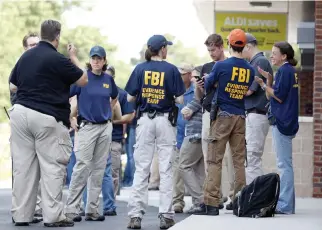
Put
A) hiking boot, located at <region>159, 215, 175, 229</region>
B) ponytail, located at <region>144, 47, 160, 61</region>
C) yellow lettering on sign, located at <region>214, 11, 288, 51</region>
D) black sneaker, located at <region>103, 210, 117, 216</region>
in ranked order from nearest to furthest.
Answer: hiking boot, located at <region>159, 215, 175, 229</region> < ponytail, located at <region>144, 47, 160, 61</region> < black sneaker, located at <region>103, 210, 117, 216</region> < yellow lettering on sign, located at <region>214, 11, 288, 51</region>

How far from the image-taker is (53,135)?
494 inches

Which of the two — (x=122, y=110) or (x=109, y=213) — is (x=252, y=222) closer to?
(x=109, y=213)

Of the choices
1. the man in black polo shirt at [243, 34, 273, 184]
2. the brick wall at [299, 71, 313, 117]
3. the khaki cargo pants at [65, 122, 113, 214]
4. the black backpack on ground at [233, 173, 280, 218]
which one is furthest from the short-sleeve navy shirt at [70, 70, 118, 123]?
the brick wall at [299, 71, 313, 117]

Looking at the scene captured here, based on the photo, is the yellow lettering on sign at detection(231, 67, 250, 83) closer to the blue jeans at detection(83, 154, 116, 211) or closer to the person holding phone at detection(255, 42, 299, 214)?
the person holding phone at detection(255, 42, 299, 214)

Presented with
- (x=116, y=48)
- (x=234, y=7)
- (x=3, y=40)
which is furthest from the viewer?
(x=116, y=48)

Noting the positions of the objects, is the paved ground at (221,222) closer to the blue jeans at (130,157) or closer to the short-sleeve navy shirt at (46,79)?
the short-sleeve navy shirt at (46,79)

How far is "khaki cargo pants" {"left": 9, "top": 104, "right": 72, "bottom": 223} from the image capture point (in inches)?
491

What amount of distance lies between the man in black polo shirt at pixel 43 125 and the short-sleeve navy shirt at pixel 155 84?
66cm

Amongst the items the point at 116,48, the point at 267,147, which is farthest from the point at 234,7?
the point at 116,48

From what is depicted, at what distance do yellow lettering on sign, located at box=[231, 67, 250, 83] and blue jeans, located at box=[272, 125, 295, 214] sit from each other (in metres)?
1.12

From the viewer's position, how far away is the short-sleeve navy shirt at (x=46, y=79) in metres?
12.5

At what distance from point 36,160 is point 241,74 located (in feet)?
8.61

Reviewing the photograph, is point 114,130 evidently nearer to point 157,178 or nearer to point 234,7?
point 157,178

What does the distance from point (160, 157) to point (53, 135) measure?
49.5 inches
